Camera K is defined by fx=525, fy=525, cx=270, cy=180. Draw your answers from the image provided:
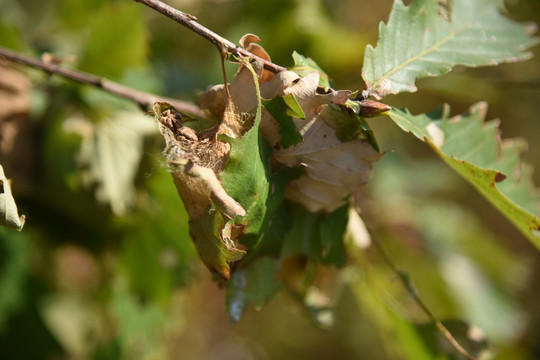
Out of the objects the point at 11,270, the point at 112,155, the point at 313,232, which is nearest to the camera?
the point at 313,232

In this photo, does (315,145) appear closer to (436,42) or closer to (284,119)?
(284,119)

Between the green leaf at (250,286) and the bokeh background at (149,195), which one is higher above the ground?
the green leaf at (250,286)

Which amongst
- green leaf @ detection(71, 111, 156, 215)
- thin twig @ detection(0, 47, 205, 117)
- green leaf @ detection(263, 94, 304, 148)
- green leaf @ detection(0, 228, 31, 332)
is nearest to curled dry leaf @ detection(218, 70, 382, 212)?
green leaf @ detection(263, 94, 304, 148)

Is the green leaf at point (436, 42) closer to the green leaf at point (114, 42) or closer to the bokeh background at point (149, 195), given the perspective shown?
the bokeh background at point (149, 195)

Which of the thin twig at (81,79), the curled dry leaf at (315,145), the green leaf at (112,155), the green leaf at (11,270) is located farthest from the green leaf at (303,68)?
the green leaf at (11,270)

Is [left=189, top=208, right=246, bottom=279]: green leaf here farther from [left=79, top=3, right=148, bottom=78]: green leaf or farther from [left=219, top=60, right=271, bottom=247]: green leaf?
[left=79, top=3, right=148, bottom=78]: green leaf

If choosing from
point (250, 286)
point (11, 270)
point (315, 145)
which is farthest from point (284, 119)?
point (11, 270)
